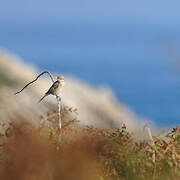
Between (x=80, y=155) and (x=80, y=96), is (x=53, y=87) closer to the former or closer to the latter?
(x=80, y=155)

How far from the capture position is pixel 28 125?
5.11m

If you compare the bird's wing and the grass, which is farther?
the bird's wing

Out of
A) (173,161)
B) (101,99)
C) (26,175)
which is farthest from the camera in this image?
(101,99)

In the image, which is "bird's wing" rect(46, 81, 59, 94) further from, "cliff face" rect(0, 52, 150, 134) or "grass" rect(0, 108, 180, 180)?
"cliff face" rect(0, 52, 150, 134)

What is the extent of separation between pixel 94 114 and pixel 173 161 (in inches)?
501

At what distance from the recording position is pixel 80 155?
4.81 m

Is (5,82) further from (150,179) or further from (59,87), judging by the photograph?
(150,179)

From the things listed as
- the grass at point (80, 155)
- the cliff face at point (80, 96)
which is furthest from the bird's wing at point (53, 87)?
the cliff face at point (80, 96)

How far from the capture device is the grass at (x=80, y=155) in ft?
15.4

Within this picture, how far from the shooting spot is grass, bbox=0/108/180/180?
4.71 meters

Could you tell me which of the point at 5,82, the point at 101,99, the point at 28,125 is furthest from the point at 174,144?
the point at 101,99

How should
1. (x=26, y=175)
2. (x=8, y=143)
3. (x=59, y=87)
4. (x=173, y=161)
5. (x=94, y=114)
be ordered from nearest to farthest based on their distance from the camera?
(x=26, y=175) → (x=8, y=143) → (x=173, y=161) → (x=59, y=87) → (x=94, y=114)

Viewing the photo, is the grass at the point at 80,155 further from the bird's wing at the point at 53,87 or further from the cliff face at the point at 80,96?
the cliff face at the point at 80,96

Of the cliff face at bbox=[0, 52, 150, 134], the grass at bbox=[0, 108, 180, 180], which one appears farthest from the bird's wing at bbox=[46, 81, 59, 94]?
the cliff face at bbox=[0, 52, 150, 134]
